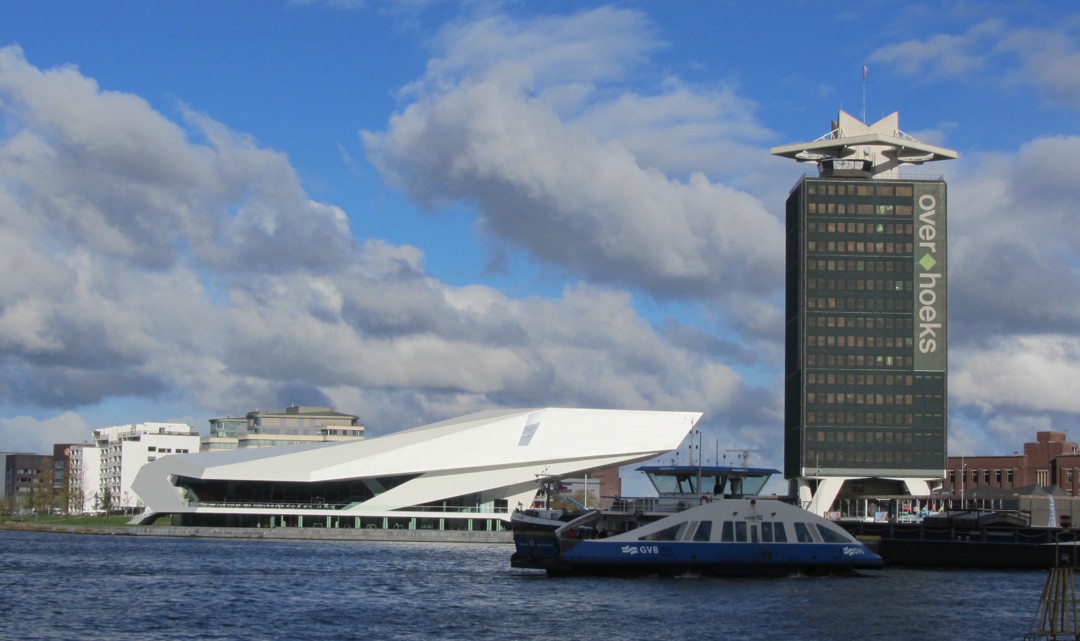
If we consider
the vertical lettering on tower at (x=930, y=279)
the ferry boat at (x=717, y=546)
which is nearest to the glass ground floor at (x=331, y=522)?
the vertical lettering on tower at (x=930, y=279)

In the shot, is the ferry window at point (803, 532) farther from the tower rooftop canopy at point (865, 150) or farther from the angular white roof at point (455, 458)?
the tower rooftop canopy at point (865, 150)

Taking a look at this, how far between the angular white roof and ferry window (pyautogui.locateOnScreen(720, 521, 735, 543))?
74807mm

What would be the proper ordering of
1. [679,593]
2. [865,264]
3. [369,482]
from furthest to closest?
[865,264] → [369,482] → [679,593]

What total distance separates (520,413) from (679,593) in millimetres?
86247

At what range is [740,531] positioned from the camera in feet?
215

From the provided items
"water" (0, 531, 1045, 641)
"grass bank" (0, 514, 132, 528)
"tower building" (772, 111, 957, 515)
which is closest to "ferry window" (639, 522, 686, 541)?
"water" (0, 531, 1045, 641)

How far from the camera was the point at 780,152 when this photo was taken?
16238cm

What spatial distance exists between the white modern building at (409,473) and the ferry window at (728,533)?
74.6 metres

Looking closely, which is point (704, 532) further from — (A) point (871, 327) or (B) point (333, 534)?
(A) point (871, 327)

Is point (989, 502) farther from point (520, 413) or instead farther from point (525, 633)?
point (525, 633)

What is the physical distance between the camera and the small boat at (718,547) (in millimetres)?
64938

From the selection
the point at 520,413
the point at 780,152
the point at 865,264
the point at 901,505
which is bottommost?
the point at 901,505

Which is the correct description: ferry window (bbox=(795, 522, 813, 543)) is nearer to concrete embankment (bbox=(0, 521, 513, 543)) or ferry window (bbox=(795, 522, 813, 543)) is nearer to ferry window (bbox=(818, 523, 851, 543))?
ferry window (bbox=(818, 523, 851, 543))

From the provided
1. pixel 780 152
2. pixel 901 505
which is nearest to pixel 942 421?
pixel 901 505
